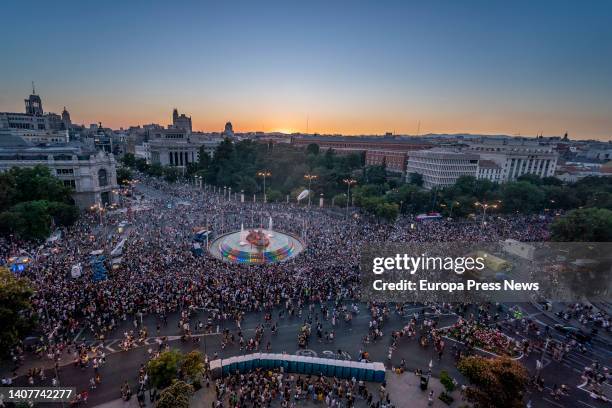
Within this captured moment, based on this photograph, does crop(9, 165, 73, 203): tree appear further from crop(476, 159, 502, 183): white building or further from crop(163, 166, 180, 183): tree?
crop(476, 159, 502, 183): white building

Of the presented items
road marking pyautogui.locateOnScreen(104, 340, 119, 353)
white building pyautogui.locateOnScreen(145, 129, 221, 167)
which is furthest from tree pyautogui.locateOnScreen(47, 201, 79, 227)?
white building pyautogui.locateOnScreen(145, 129, 221, 167)

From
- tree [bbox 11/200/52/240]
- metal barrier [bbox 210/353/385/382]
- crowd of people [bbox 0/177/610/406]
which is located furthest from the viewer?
tree [bbox 11/200/52/240]

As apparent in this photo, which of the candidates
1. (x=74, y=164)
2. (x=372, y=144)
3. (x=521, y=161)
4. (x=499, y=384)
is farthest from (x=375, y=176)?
(x=499, y=384)

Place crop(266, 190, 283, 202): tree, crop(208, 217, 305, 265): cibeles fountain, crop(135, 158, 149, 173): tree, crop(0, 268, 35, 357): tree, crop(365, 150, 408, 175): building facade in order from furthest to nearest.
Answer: crop(365, 150, 408, 175): building facade, crop(135, 158, 149, 173): tree, crop(266, 190, 283, 202): tree, crop(208, 217, 305, 265): cibeles fountain, crop(0, 268, 35, 357): tree

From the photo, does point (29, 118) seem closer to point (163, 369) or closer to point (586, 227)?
point (163, 369)

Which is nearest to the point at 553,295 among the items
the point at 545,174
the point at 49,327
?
the point at 49,327

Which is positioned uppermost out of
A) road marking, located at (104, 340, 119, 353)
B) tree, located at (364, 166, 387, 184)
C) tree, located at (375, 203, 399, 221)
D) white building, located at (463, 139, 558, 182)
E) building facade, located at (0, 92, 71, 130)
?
building facade, located at (0, 92, 71, 130)

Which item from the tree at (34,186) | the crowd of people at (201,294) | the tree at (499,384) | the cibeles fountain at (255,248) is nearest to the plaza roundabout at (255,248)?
the cibeles fountain at (255,248)
